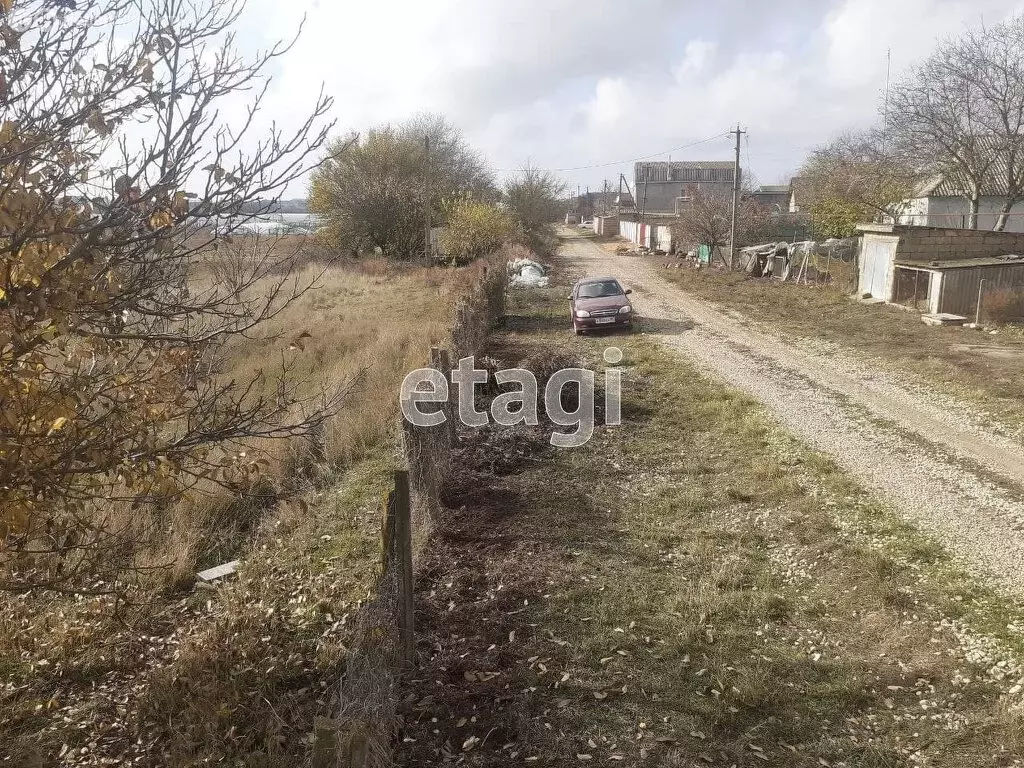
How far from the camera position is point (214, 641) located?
505cm

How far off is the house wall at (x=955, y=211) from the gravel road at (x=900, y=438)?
2075cm

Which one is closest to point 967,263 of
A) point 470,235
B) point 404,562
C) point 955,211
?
point 955,211

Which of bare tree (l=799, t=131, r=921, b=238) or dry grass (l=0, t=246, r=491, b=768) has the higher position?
bare tree (l=799, t=131, r=921, b=238)

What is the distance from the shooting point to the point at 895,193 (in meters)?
34.9

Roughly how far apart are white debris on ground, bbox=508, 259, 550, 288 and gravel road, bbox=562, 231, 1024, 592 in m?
12.3

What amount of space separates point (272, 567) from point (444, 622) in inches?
79.1

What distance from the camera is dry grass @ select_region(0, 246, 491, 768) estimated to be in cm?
430

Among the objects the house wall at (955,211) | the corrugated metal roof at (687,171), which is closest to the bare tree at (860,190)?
the house wall at (955,211)

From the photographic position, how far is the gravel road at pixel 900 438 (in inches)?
261

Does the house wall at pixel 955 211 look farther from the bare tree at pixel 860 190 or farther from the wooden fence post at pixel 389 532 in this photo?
the wooden fence post at pixel 389 532

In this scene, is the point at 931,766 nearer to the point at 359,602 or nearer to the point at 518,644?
the point at 518,644

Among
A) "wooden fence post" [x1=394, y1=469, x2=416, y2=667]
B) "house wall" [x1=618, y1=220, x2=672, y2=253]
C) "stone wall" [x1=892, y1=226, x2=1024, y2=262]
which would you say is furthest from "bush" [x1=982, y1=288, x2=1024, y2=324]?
"house wall" [x1=618, y1=220, x2=672, y2=253]

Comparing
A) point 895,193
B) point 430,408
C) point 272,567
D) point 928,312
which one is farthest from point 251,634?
point 895,193

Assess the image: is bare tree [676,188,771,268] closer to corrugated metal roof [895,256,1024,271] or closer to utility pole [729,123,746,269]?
utility pole [729,123,746,269]
